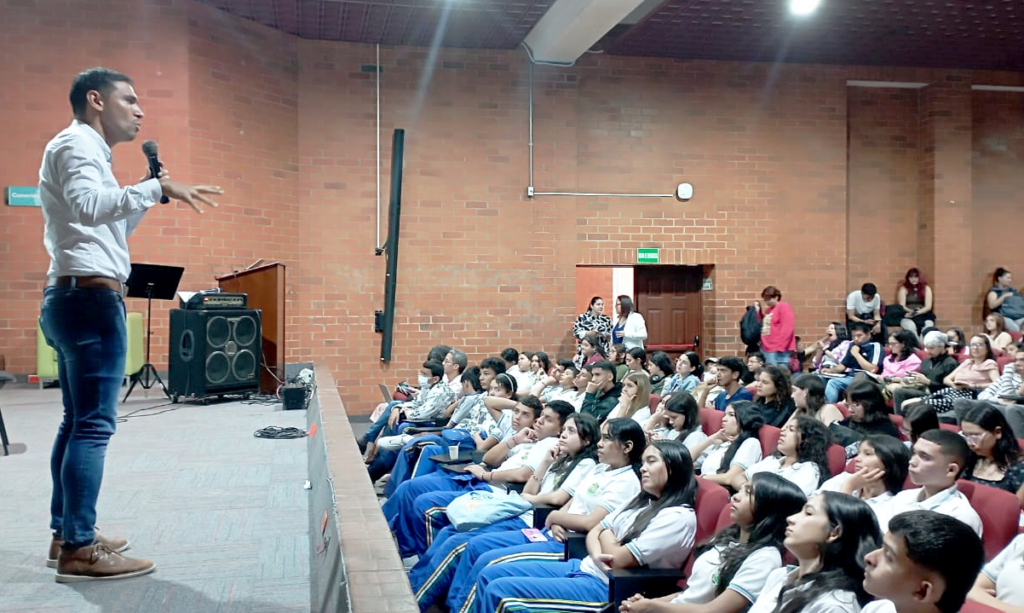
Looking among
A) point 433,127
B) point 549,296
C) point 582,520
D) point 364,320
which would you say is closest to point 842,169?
point 549,296

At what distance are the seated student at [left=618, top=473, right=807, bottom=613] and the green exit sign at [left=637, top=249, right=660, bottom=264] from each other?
7857 millimetres

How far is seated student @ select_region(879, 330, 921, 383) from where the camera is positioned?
7523 mm

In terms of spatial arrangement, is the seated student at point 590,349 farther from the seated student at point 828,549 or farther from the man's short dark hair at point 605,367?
the seated student at point 828,549

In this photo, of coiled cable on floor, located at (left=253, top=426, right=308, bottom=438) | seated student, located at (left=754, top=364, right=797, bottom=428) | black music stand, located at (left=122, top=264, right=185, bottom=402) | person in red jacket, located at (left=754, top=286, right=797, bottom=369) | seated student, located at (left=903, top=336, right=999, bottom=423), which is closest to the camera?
coiled cable on floor, located at (left=253, top=426, right=308, bottom=438)

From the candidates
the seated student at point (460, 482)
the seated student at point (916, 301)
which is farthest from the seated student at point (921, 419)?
the seated student at point (916, 301)

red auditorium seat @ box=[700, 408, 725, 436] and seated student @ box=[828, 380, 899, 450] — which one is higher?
→ seated student @ box=[828, 380, 899, 450]

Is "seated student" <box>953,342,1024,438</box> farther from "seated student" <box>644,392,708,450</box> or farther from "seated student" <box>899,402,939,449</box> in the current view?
"seated student" <box>644,392,708,450</box>

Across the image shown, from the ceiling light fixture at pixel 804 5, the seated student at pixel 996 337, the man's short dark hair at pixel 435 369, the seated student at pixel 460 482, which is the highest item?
the ceiling light fixture at pixel 804 5

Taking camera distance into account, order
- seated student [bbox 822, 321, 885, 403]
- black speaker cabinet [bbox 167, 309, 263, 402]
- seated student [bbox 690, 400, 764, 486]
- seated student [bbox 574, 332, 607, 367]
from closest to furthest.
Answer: seated student [bbox 690, 400, 764, 486]
black speaker cabinet [bbox 167, 309, 263, 402]
seated student [bbox 822, 321, 885, 403]
seated student [bbox 574, 332, 607, 367]

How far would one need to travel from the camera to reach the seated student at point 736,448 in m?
4.43

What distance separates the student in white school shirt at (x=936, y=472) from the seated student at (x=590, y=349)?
20.0 feet

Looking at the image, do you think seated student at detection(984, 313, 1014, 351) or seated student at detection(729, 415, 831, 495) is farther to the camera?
seated student at detection(984, 313, 1014, 351)

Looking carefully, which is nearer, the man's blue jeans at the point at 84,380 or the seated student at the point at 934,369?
the man's blue jeans at the point at 84,380

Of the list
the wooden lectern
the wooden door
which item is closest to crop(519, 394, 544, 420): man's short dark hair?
the wooden lectern
